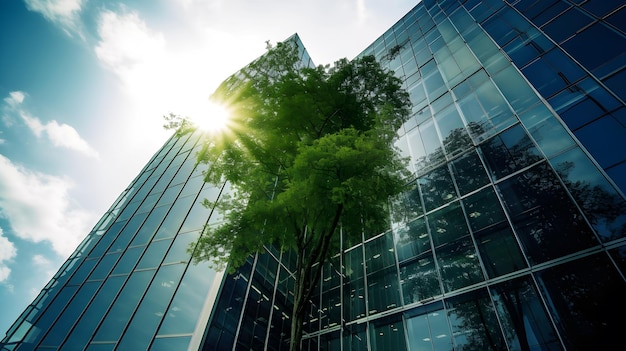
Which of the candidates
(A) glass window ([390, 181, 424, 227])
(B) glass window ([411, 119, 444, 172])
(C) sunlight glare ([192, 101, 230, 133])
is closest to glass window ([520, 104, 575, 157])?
(B) glass window ([411, 119, 444, 172])

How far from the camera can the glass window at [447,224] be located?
32.8ft

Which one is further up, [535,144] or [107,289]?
[535,144]

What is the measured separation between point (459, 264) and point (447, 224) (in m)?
1.57

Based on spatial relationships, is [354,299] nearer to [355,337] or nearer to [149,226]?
[355,337]

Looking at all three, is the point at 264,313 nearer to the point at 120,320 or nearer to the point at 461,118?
the point at 120,320

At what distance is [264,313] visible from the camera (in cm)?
1118

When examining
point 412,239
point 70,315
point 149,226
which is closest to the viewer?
point 70,315

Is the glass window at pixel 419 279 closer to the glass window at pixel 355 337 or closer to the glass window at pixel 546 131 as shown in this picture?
the glass window at pixel 355 337

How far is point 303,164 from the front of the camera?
6223 mm

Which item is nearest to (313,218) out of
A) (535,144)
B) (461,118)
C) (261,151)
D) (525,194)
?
(261,151)

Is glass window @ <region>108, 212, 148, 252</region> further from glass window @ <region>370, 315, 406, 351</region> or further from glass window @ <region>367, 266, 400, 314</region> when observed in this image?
glass window @ <region>370, 315, 406, 351</region>

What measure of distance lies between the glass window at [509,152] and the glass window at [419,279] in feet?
13.1

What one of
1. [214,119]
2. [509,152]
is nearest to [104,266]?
[214,119]

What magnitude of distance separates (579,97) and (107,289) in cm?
1894
